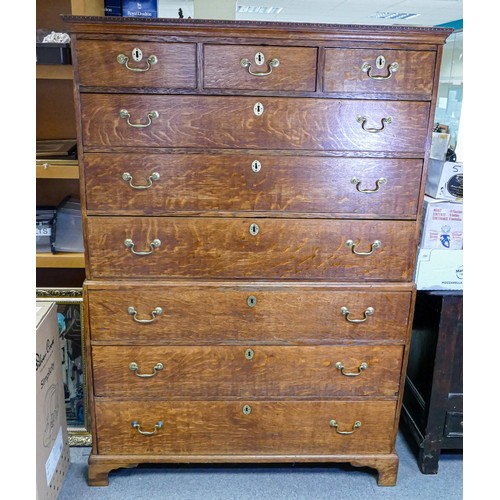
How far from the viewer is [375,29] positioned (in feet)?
4.46

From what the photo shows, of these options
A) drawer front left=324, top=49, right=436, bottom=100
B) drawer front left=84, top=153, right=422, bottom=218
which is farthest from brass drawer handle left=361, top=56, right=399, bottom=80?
drawer front left=84, top=153, right=422, bottom=218

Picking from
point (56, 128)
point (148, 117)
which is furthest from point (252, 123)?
point (56, 128)

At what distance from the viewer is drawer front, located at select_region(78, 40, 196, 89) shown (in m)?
1.36

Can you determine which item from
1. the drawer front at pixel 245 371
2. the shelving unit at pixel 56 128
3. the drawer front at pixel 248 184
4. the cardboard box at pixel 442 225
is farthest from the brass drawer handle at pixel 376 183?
the shelving unit at pixel 56 128

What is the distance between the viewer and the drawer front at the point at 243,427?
5.47 ft

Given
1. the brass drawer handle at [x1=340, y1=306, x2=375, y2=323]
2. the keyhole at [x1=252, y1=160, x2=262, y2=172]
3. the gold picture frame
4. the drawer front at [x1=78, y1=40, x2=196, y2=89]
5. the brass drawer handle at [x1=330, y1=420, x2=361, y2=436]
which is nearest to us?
the drawer front at [x1=78, y1=40, x2=196, y2=89]

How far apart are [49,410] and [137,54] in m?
1.18

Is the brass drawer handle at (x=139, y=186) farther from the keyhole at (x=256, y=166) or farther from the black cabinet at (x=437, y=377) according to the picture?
the black cabinet at (x=437, y=377)

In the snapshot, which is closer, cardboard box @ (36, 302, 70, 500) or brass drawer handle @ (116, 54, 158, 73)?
brass drawer handle @ (116, 54, 158, 73)

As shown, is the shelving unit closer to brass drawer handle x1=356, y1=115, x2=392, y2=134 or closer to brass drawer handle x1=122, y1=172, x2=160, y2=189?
brass drawer handle x1=122, y1=172, x2=160, y2=189

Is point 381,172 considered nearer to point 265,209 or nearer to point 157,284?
point 265,209

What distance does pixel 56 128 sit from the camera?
204 centimetres

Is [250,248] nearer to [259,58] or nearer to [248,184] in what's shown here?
[248,184]

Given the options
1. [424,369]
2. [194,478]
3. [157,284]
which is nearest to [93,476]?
[194,478]
